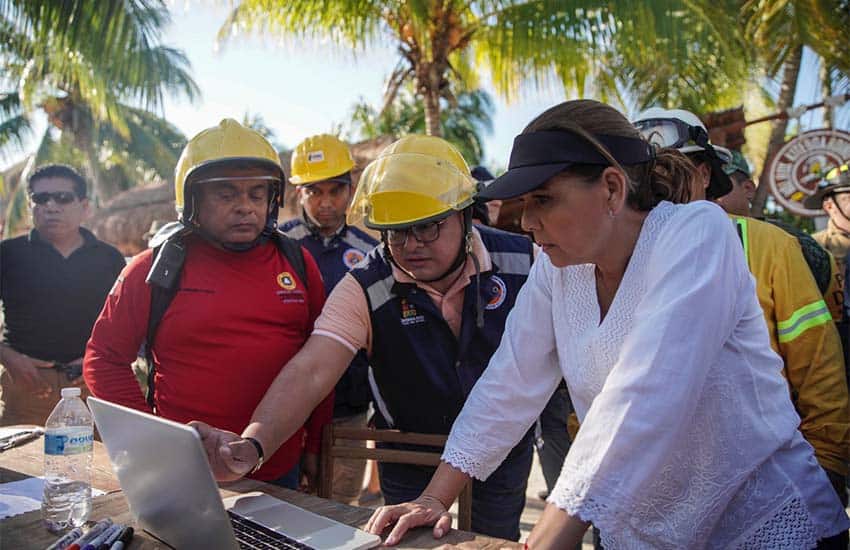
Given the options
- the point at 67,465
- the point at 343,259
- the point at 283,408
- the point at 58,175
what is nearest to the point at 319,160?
the point at 343,259

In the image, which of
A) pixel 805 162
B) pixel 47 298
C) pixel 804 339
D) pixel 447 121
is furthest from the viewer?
pixel 447 121

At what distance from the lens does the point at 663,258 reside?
4.51 feet

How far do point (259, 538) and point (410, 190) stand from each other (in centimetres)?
116

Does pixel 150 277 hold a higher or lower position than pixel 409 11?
lower

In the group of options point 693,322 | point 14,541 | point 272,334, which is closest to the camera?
point 693,322

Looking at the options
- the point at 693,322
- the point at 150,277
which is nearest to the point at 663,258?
the point at 693,322

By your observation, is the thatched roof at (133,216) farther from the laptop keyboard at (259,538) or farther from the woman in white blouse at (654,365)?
the woman in white blouse at (654,365)

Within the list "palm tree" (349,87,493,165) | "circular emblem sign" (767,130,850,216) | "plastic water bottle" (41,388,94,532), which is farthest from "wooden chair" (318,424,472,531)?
"palm tree" (349,87,493,165)

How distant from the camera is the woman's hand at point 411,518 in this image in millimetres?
1613

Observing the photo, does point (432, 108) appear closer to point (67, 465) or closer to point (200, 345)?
point (200, 345)

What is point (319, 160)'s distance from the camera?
14.1ft

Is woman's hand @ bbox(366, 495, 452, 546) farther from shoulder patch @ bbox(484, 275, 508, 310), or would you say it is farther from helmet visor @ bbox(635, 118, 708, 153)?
helmet visor @ bbox(635, 118, 708, 153)

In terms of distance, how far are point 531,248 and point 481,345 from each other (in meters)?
0.46

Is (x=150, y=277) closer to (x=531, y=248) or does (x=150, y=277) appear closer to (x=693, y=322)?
(x=531, y=248)
